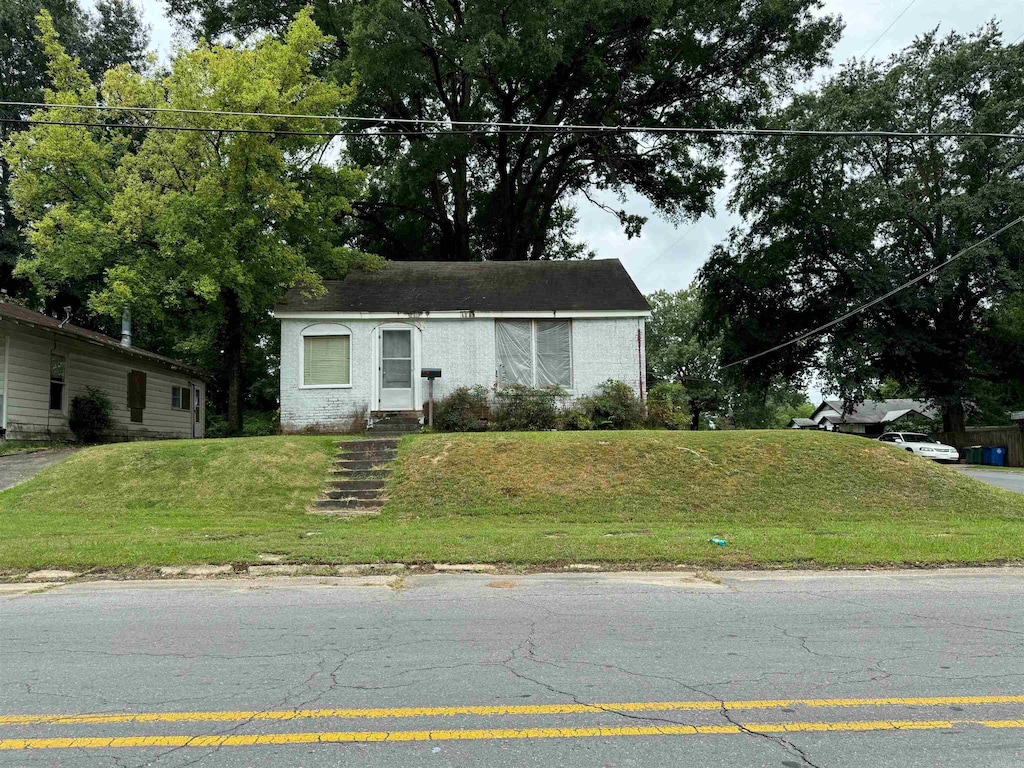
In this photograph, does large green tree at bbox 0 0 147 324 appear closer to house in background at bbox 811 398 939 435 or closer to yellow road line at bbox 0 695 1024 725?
yellow road line at bbox 0 695 1024 725

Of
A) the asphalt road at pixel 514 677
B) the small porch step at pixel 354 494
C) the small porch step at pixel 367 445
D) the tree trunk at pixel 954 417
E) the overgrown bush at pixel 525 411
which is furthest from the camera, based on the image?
the tree trunk at pixel 954 417

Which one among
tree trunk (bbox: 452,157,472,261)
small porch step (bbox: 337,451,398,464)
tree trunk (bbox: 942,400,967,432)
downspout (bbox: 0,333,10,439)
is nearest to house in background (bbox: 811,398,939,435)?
tree trunk (bbox: 942,400,967,432)

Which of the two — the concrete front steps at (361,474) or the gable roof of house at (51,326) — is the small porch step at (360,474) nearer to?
the concrete front steps at (361,474)

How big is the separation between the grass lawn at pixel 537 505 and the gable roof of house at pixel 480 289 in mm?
4951

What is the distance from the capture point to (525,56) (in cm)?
2439

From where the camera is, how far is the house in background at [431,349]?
18766 mm

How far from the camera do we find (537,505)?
12.3m

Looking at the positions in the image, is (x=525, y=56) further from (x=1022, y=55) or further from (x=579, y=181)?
(x=1022, y=55)

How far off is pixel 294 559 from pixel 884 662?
21.0ft

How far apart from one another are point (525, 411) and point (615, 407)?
2.39m

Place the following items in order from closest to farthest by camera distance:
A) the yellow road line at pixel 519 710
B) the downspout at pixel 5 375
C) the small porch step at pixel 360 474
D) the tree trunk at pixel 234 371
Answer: the yellow road line at pixel 519 710 < the small porch step at pixel 360 474 < the downspout at pixel 5 375 < the tree trunk at pixel 234 371

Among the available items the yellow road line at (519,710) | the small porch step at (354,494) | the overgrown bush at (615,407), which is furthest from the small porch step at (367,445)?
the yellow road line at (519,710)

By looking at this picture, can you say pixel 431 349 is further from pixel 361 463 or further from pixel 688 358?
pixel 688 358

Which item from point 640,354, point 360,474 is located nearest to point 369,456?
point 360,474
